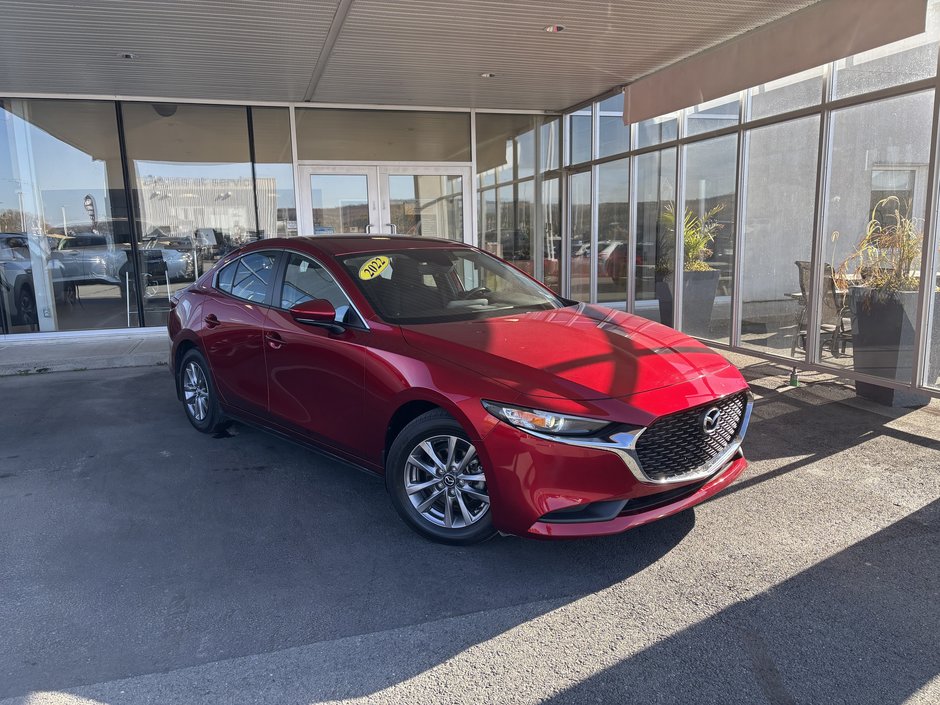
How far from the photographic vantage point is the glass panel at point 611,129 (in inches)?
388

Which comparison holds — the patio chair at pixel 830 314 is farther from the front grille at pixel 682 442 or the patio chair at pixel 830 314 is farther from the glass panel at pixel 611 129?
the glass panel at pixel 611 129

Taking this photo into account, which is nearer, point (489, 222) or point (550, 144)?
point (550, 144)

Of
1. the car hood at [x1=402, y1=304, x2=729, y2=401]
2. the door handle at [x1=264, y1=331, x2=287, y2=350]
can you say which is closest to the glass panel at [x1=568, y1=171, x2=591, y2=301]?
the car hood at [x1=402, y1=304, x2=729, y2=401]

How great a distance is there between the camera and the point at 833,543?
3627 mm

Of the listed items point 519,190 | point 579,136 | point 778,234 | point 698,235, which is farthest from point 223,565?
point 519,190

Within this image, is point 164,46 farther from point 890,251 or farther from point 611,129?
point 890,251

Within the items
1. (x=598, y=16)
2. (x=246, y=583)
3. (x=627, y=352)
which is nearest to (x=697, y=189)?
(x=598, y=16)

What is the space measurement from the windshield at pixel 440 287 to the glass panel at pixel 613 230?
5.33m

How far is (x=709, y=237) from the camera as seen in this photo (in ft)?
26.8

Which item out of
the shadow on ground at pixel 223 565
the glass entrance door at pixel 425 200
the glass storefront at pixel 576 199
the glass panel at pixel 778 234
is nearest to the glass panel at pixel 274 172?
the glass storefront at pixel 576 199

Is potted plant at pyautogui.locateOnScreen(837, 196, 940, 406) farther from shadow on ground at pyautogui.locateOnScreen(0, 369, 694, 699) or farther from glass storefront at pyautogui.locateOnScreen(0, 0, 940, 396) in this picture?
shadow on ground at pyautogui.locateOnScreen(0, 369, 694, 699)

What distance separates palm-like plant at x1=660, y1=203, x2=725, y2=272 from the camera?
8086mm

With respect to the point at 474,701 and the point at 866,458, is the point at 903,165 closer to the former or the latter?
the point at 866,458

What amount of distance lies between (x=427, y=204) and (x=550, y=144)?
236cm
